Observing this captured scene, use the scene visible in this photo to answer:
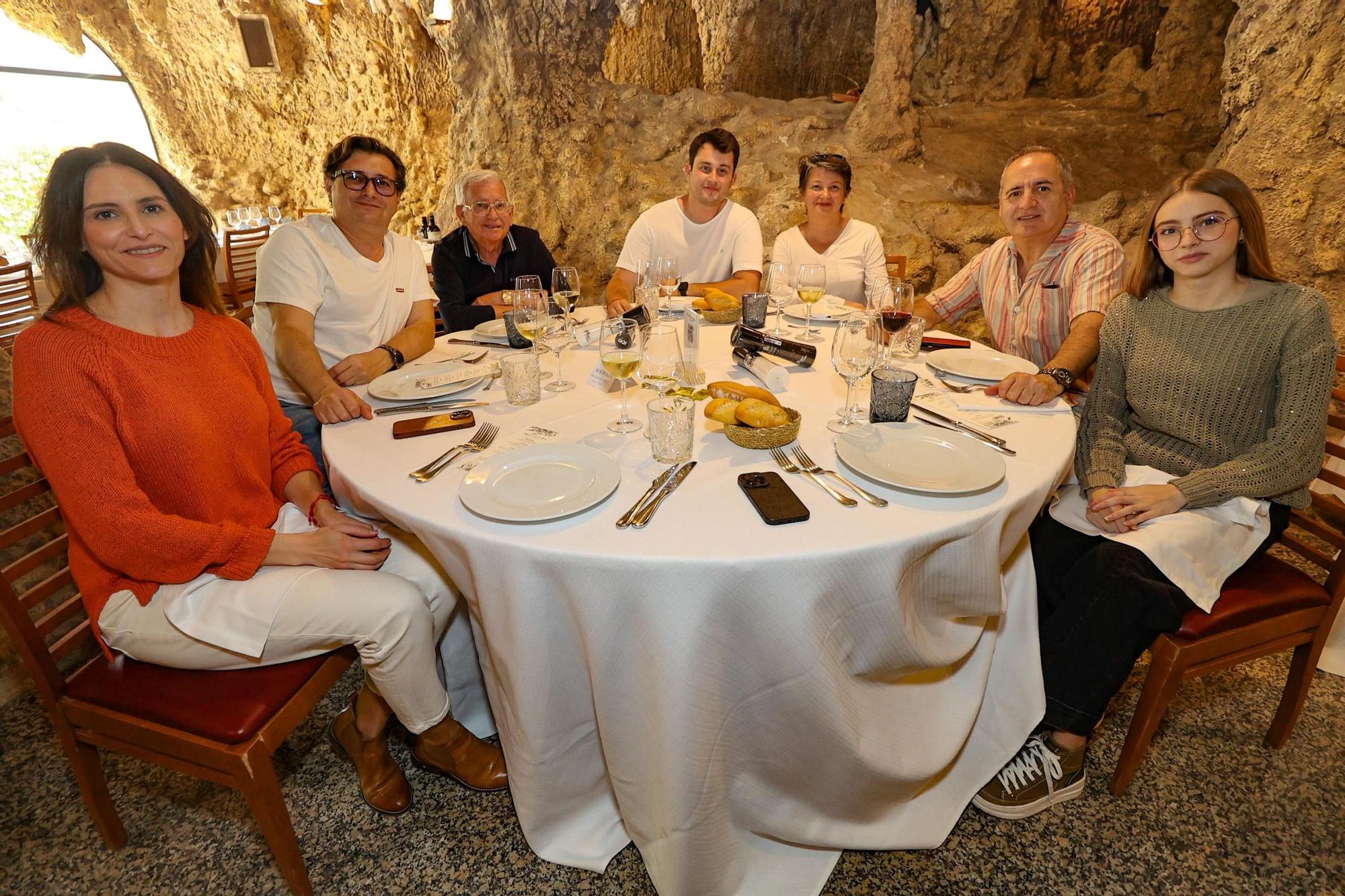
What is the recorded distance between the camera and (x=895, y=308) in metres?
1.96

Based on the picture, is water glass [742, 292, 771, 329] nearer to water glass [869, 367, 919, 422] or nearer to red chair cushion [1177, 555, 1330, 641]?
water glass [869, 367, 919, 422]

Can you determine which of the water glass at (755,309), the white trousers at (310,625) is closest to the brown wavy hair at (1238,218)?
the water glass at (755,309)

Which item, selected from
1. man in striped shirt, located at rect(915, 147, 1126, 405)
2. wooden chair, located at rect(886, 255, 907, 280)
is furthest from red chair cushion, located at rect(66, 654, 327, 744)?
wooden chair, located at rect(886, 255, 907, 280)

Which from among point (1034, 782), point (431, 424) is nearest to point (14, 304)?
point (431, 424)

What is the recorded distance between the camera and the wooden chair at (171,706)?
122 centimetres

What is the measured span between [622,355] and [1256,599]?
63.4 inches

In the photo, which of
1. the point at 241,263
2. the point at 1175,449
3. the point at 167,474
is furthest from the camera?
the point at 241,263

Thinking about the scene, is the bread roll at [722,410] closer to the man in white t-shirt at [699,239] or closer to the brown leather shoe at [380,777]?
the brown leather shoe at [380,777]

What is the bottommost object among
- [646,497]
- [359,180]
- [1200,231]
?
[646,497]

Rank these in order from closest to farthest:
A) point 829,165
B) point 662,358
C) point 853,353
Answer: point 662,358 < point 853,353 < point 829,165

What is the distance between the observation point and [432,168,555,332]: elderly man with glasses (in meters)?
3.02

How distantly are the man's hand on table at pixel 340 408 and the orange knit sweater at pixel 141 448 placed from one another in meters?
0.15

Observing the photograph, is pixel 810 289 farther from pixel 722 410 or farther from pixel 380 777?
pixel 380 777

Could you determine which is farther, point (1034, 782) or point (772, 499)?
point (1034, 782)
